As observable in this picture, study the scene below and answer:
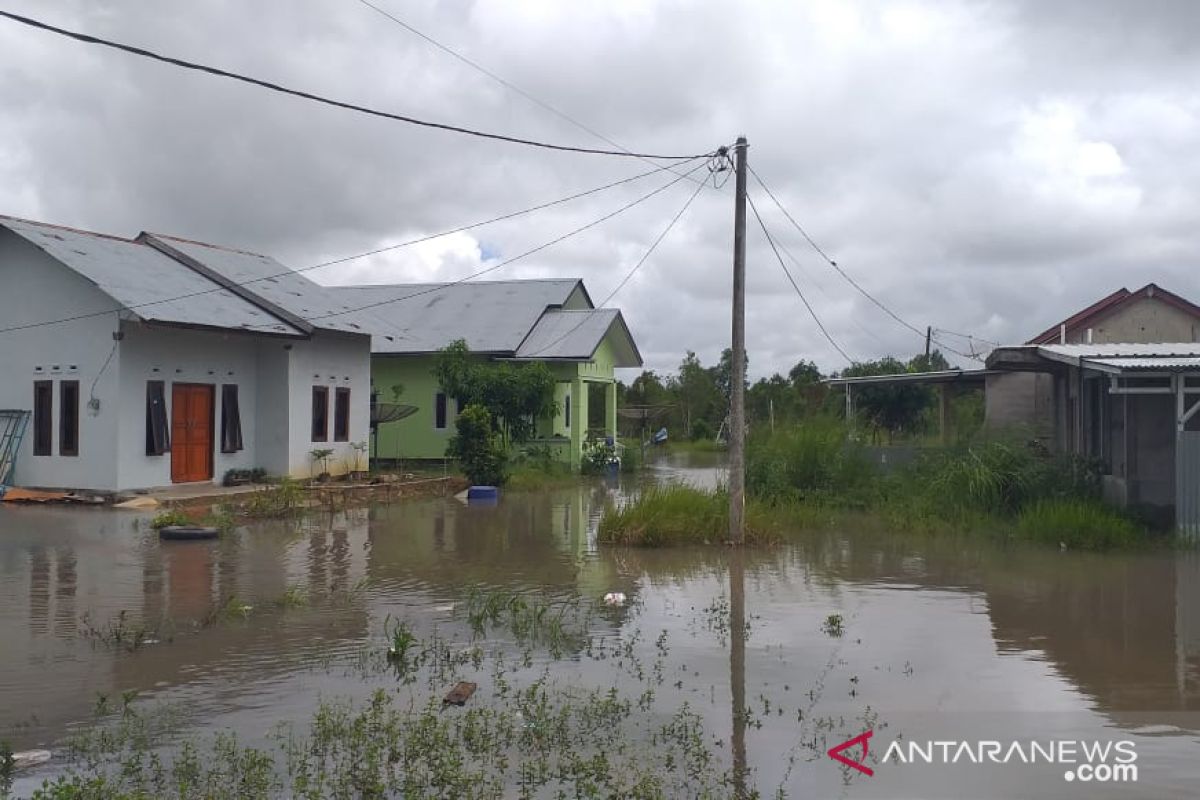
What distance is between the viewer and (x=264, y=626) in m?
9.85

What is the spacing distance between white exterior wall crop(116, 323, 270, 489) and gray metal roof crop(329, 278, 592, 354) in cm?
607

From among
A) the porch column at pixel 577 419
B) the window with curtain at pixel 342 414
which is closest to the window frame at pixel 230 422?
the window with curtain at pixel 342 414

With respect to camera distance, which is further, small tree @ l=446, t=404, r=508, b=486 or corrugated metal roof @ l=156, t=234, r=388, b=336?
small tree @ l=446, t=404, r=508, b=486

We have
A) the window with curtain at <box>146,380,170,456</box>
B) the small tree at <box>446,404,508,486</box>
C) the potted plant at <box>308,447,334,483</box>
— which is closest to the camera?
the window with curtain at <box>146,380,170,456</box>

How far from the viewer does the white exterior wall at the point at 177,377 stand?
767 inches

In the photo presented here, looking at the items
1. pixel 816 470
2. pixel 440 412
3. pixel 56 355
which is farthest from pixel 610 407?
pixel 56 355

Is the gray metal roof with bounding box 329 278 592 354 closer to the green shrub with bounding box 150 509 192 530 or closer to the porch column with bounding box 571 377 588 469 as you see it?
the porch column with bounding box 571 377 588 469

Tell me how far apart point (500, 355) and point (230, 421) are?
9.61 metres

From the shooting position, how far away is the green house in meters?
30.3

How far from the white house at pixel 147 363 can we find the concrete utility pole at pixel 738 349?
34.0 feet

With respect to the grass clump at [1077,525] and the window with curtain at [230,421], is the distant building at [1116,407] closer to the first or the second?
the grass clump at [1077,525]

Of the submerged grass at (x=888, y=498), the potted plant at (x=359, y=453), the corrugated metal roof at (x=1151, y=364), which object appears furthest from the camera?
the potted plant at (x=359, y=453)

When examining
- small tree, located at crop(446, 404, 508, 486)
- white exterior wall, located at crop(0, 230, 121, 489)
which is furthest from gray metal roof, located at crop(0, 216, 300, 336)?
small tree, located at crop(446, 404, 508, 486)

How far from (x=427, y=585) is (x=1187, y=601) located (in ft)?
28.0
